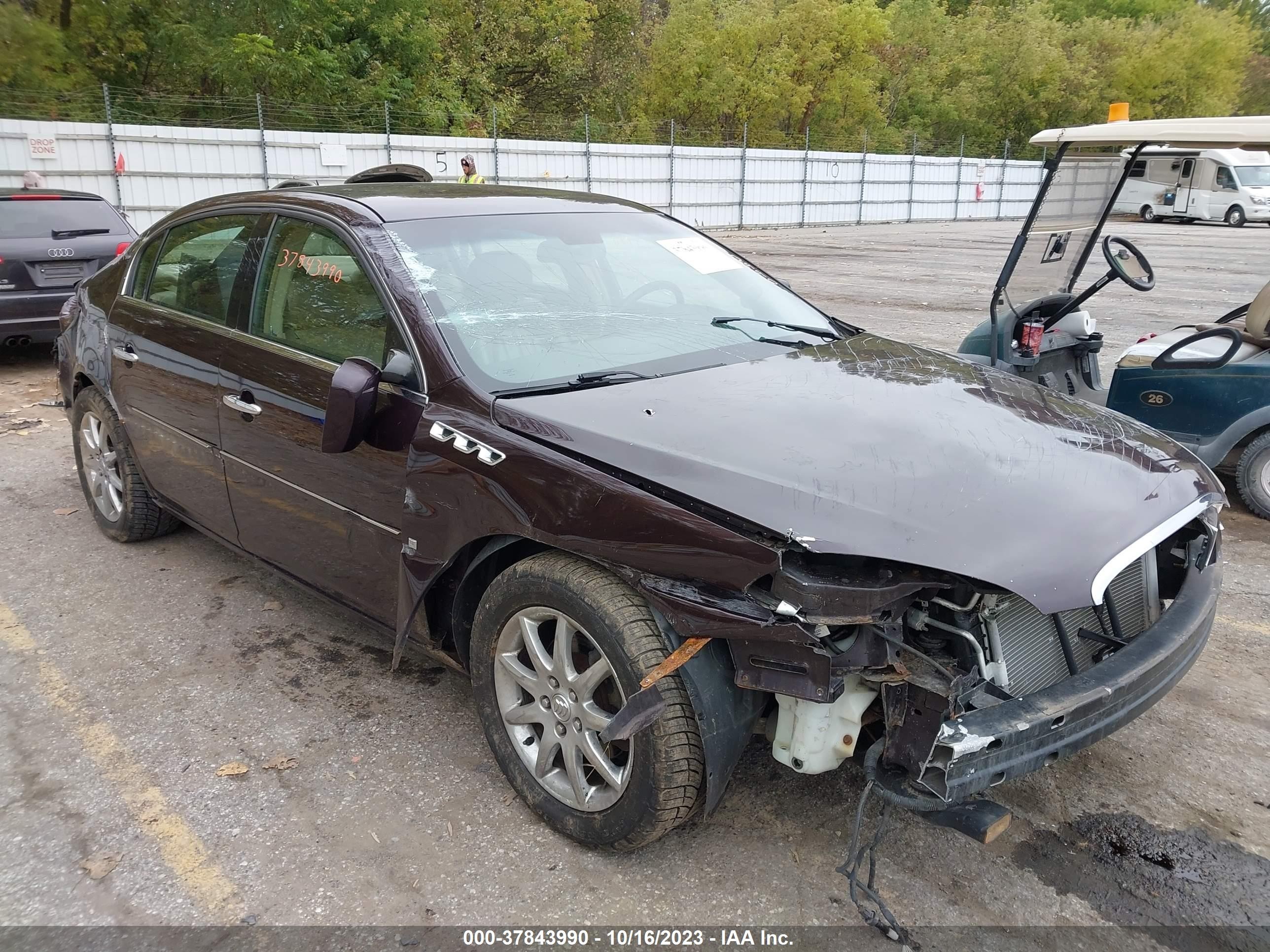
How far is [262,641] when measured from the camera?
393 centimetres

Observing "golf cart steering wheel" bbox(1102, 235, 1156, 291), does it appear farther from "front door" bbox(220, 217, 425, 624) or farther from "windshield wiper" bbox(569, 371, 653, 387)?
"front door" bbox(220, 217, 425, 624)

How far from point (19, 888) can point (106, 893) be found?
23 centimetres

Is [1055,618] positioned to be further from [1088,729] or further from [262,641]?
[262,641]

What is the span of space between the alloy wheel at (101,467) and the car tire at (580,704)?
2874 millimetres

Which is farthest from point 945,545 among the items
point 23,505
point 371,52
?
point 371,52

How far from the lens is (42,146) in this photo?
1697 centimetres

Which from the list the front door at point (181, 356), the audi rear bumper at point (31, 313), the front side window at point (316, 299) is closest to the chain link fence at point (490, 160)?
the audi rear bumper at point (31, 313)

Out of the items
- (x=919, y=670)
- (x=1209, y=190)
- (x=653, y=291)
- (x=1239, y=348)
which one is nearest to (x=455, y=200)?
(x=653, y=291)

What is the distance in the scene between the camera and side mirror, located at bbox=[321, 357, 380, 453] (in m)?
2.78

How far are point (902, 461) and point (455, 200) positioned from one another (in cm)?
204

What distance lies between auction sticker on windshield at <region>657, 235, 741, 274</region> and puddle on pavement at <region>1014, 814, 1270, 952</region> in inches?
92.3

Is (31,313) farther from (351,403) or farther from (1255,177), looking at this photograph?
(1255,177)

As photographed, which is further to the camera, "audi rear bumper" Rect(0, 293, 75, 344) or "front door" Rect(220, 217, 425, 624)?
"audi rear bumper" Rect(0, 293, 75, 344)

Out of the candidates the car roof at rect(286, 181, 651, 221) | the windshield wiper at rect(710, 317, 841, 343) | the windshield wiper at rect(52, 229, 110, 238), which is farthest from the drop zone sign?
the windshield wiper at rect(710, 317, 841, 343)
